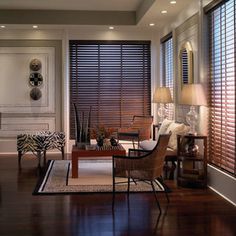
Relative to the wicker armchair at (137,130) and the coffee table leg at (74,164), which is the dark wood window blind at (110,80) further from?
the coffee table leg at (74,164)

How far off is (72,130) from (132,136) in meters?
1.63

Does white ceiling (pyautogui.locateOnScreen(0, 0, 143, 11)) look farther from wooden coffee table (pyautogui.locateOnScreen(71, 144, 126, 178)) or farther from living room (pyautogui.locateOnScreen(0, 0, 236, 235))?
wooden coffee table (pyautogui.locateOnScreen(71, 144, 126, 178))

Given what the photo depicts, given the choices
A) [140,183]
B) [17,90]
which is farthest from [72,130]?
[140,183]

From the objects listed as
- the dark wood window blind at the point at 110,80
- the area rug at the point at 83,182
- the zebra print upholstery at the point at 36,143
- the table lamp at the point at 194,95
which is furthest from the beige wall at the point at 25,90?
the table lamp at the point at 194,95

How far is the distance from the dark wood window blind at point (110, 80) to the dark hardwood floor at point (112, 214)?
139 inches

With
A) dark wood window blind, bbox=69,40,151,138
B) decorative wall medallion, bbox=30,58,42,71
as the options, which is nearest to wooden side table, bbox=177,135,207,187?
dark wood window blind, bbox=69,40,151,138

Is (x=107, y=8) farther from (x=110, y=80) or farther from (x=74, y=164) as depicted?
(x=74, y=164)

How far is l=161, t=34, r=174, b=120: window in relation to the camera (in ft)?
24.4

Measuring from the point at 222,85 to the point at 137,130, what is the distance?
2.97 m

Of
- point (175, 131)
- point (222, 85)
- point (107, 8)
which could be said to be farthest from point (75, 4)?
point (222, 85)

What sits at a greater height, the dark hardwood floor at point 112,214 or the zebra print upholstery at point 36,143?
the zebra print upholstery at point 36,143

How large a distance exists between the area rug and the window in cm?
180

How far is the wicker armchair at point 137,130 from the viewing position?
7.39 metres

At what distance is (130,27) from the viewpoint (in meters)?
8.00
